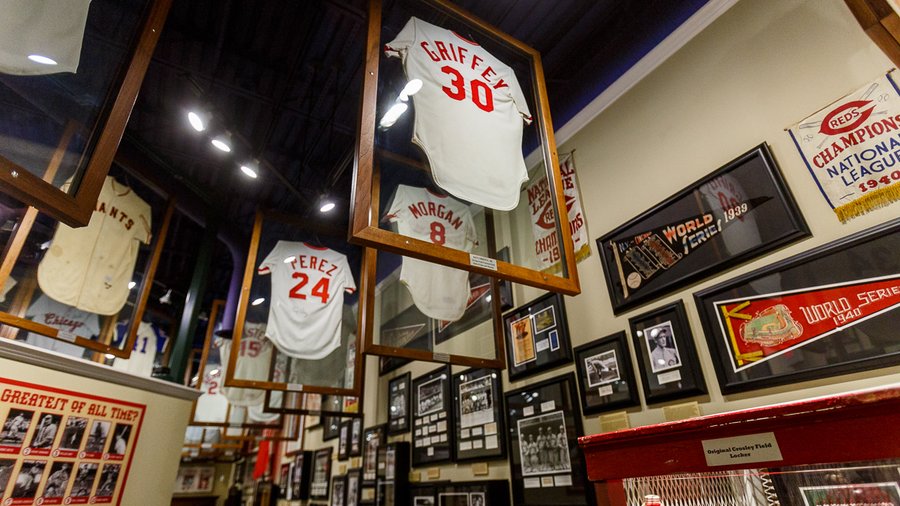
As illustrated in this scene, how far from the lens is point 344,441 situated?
5.98 meters

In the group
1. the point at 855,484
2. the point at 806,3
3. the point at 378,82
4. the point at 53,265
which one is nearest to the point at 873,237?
the point at 855,484

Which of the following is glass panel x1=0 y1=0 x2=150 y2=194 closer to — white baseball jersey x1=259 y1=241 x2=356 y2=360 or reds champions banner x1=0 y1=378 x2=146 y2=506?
reds champions banner x1=0 y1=378 x2=146 y2=506

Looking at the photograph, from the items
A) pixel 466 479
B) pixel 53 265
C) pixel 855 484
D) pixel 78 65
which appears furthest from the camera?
pixel 466 479

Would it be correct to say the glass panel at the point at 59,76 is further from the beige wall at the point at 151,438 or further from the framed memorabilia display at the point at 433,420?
the framed memorabilia display at the point at 433,420

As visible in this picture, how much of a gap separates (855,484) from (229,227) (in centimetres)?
637

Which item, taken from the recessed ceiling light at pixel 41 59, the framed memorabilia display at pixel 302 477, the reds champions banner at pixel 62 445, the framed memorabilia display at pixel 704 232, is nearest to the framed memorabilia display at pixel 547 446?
the framed memorabilia display at pixel 704 232

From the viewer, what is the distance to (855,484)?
42.5 inches

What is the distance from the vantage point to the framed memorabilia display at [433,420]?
3.89 m

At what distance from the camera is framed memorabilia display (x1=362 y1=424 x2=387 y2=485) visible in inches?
193

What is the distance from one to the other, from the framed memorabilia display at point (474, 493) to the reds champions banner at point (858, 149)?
8.47 feet

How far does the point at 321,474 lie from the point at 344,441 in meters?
1.10

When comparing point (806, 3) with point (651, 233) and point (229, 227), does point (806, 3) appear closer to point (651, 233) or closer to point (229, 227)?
point (651, 233)

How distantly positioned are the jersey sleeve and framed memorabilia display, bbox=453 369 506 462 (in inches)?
96.1

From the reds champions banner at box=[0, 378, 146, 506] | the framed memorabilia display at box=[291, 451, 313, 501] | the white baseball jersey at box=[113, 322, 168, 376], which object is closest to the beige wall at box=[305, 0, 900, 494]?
the reds champions banner at box=[0, 378, 146, 506]
